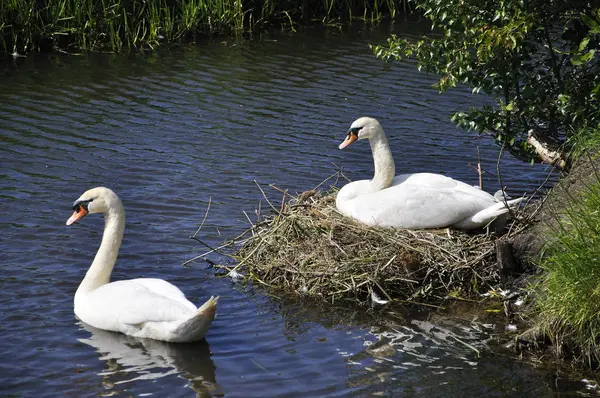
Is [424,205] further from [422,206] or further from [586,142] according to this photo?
[586,142]

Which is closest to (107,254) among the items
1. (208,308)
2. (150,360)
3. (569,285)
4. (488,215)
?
(150,360)

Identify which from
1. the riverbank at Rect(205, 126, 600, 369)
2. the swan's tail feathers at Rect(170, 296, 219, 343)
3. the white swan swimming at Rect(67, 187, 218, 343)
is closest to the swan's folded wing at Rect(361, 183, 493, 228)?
the riverbank at Rect(205, 126, 600, 369)

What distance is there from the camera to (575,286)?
685 centimetres

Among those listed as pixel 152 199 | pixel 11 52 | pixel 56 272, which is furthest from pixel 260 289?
pixel 11 52

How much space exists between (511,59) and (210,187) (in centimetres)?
387

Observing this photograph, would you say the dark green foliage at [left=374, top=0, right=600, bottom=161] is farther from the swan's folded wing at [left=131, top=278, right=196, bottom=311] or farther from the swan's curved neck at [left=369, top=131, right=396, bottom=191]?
the swan's folded wing at [left=131, top=278, right=196, bottom=311]

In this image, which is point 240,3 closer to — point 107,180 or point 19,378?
point 107,180

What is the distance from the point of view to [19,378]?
284 inches

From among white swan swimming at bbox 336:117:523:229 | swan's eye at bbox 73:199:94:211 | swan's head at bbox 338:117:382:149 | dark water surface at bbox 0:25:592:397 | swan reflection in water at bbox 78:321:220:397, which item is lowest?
swan reflection in water at bbox 78:321:220:397

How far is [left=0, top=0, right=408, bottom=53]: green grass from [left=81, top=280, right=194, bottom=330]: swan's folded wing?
11.0 meters

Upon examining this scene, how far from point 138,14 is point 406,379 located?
13783mm

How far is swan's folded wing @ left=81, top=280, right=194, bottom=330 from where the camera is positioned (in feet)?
24.9

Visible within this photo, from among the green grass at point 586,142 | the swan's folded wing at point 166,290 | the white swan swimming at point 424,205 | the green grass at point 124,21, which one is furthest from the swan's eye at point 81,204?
the green grass at point 124,21

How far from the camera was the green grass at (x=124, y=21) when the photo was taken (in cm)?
1825
